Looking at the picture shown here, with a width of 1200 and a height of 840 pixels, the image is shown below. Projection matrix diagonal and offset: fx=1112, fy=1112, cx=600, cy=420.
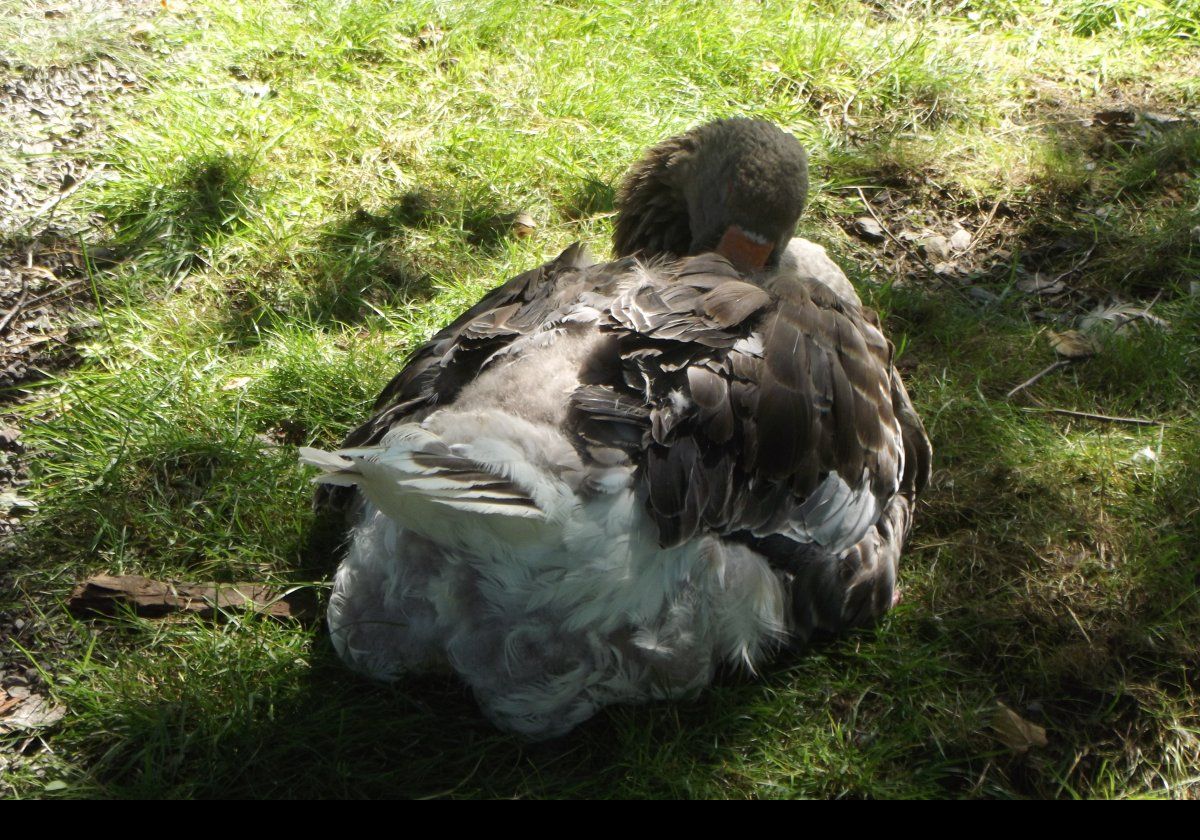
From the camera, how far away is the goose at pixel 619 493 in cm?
273

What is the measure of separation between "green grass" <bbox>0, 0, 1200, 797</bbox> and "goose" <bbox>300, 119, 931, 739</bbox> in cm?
22

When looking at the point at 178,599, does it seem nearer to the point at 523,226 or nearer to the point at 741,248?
the point at 741,248

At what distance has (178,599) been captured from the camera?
11.1ft

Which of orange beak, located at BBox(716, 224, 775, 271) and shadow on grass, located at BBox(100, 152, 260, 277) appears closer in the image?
orange beak, located at BBox(716, 224, 775, 271)

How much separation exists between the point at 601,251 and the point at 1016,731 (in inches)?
105

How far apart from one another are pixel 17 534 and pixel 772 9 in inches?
177

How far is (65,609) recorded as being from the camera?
132 inches

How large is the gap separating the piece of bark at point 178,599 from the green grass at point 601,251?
7 cm

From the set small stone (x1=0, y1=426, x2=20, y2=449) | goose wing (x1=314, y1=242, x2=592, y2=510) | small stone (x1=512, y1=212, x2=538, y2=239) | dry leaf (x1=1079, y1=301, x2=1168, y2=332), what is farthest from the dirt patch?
dry leaf (x1=1079, y1=301, x2=1168, y2=332)

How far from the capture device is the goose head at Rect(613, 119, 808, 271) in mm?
3943

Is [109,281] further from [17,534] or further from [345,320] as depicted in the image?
[17,534]

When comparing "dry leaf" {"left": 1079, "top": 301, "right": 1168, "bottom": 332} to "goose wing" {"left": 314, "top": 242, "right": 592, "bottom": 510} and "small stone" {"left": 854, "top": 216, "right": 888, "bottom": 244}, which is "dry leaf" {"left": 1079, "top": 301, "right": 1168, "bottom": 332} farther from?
"goose wing" {"left": 314, "top": 242, "right": 592, "bottom": 510}

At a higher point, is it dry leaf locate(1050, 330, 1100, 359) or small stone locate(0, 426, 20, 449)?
small stone locate(0, 426, 20, 449)

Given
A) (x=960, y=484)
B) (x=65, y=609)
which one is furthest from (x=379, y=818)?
(x=960, y=484)
